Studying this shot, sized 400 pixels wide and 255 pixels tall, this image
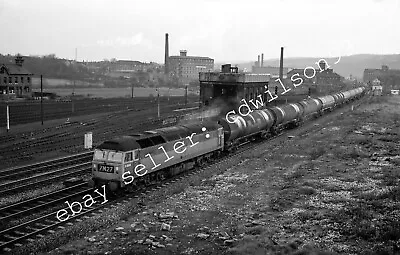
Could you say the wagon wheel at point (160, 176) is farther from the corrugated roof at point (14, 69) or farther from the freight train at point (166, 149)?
the corrugated roof at point (14, 69)

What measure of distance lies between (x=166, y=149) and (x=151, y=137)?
143 cm

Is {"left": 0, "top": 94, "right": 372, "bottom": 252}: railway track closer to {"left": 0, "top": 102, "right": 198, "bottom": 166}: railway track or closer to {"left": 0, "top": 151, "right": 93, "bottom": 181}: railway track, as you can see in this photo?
{"left": 0, "top": 151, "right": 93, "bottom": 181}: railway track

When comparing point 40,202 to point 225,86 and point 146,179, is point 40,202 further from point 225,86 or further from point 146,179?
point 225,86

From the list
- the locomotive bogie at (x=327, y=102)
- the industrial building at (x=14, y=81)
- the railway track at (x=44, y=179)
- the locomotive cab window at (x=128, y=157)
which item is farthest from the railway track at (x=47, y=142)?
the industrial building at (x=14, y=81)

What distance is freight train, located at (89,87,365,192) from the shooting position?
74.0ft

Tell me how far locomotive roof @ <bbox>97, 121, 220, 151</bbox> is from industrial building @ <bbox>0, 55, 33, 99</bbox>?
62.9m

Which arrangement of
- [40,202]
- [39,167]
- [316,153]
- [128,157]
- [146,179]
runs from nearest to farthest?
[40,202] → [128,157] → [146,179] → [39,167] → [316,153]

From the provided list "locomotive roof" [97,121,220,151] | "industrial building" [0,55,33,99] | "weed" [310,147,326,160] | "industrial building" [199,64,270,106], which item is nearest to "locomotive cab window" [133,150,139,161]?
"locomotive roof" [97,121,220,151]

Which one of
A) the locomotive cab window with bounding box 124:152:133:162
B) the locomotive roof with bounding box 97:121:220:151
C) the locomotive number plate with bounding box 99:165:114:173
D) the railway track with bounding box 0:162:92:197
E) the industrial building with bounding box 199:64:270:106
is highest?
the industrial building with bounding box 199:64:270:106

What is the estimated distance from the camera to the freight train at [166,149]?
22547mm

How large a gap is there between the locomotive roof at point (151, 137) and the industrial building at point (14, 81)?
62949 mm

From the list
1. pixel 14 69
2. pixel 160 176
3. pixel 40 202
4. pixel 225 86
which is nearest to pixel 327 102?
pixel 225 86

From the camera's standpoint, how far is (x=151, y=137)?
82.1 feet

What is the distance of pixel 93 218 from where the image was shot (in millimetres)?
19625
